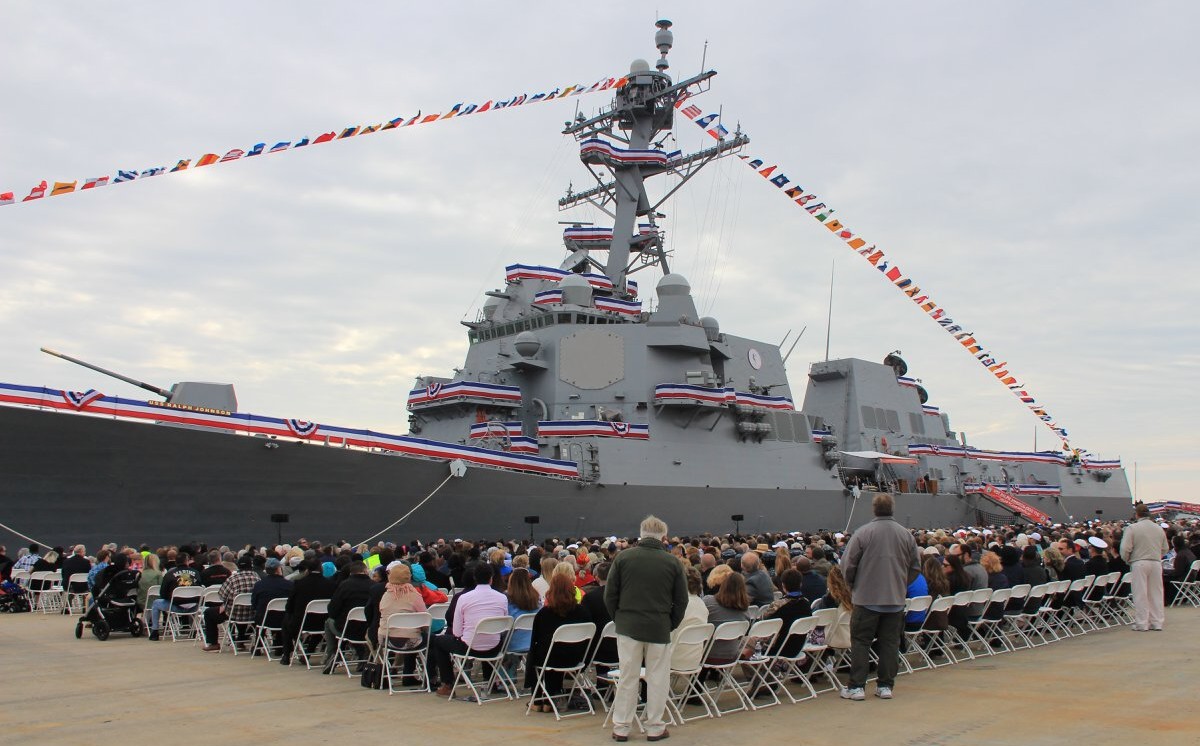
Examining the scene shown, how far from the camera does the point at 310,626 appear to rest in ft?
28.4

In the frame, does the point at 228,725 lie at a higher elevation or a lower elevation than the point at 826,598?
lower

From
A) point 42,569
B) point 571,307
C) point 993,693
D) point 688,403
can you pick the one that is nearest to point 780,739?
point 993,693

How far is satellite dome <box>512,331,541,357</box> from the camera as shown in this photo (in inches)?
873

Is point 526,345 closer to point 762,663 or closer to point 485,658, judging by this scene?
point 485,658

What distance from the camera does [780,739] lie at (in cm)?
544

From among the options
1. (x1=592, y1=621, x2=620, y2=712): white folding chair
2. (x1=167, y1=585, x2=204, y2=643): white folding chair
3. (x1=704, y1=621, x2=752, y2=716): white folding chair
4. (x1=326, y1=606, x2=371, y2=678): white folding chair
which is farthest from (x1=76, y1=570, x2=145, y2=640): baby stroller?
(x1=704, y1=621, x2=752, y2=716): white folding chair

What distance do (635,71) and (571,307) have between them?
9.40m

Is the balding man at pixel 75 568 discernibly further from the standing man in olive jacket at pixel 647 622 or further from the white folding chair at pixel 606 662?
the standing man in olive jacket at pixel 647 622

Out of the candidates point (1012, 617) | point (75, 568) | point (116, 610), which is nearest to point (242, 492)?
point (75, 568)

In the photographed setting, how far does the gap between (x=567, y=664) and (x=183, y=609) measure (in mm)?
5874

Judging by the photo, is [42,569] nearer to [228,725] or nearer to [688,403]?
[228,725]

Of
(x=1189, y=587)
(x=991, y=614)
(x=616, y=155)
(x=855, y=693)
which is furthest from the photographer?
(x=616, y=155)

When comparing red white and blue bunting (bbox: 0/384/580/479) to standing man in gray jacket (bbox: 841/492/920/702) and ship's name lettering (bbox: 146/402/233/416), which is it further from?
standing man in gray jacket (bbox: 841/492/920/702)

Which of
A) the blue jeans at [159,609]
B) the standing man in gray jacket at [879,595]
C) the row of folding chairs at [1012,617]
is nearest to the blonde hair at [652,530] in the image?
the standing man in gray jacket at [879,595]
